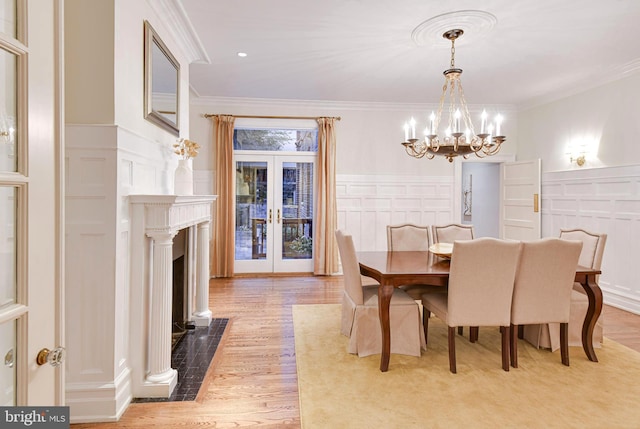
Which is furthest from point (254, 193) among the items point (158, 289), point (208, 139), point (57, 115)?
point (57, 115)

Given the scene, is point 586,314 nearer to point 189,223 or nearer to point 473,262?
point 473,262

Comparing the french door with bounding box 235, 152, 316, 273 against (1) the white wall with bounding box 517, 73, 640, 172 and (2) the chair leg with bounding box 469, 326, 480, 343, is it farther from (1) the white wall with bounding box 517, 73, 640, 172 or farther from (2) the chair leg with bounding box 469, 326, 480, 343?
(1) the white wall with bounding box 517, 73, 640, 172

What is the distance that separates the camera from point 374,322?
2943 millimetres

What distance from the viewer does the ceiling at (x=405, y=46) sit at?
119 inches

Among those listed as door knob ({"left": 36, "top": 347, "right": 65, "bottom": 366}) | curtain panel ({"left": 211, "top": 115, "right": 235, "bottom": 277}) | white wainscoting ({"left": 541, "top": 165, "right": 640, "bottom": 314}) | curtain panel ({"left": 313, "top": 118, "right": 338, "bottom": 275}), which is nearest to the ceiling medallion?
curtain panel ({"left": 313, "top": 118, "right": 338, "bottom": 275})

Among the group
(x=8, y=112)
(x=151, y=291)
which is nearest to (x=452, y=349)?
(x=151, y=291)

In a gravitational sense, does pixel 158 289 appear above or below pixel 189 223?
below

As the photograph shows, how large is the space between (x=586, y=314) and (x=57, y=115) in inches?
139

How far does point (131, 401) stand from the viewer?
2311 mm

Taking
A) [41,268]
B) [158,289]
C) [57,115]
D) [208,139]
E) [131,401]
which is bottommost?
[131,401]

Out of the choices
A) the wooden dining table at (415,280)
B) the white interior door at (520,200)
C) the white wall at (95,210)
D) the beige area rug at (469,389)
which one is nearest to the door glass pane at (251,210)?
the beige area rug at (469,389)

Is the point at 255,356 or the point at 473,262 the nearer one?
the point at 473,262

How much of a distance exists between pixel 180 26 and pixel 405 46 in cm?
214

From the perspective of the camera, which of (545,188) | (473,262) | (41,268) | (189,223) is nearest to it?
(41,268)
